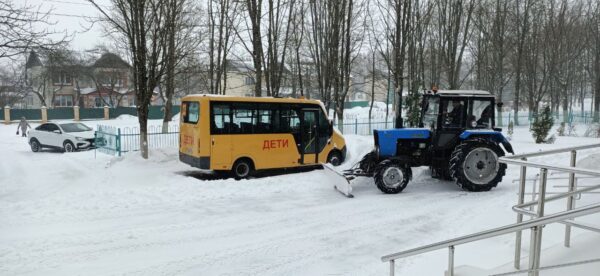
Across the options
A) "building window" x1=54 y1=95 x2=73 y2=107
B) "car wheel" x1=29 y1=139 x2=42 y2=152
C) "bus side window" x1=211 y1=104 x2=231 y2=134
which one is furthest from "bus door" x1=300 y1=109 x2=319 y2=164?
"building window" x1=54 y1=95 x2=73 y2=107

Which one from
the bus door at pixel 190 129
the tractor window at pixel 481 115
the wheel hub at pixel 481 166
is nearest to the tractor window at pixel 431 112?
the tractor window at pixel 481 115

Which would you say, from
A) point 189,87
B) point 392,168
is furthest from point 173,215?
point 189,87

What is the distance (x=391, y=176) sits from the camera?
1062 cm

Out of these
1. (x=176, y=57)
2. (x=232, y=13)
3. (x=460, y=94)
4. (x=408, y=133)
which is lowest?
(x=408, y=133)

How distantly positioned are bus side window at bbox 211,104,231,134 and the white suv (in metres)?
12.2

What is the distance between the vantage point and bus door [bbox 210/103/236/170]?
40.8ft

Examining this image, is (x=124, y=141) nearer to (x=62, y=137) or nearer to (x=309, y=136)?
(x=62, y=137)

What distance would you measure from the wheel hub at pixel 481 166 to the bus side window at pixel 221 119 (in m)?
6.24

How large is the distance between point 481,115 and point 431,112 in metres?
1.16

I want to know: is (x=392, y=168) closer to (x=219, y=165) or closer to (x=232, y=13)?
(x=219, y=165)

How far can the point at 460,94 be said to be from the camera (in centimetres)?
1067

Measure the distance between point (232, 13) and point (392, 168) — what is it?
13.5 metres

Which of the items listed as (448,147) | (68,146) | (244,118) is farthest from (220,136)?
(68,146)

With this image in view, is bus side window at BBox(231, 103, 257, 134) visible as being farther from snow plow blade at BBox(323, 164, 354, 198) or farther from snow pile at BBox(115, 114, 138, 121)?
snow pile at BBox(115, 114, 138, 121)
